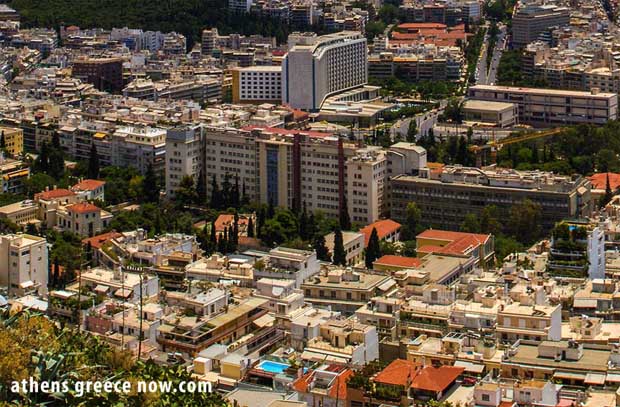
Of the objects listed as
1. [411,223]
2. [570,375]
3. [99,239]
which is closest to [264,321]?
[570,375]

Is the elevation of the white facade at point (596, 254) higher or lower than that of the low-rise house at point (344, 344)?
higher

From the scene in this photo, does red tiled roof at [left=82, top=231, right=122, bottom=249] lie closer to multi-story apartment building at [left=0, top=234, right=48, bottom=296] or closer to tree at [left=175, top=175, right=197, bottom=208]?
multi-story apartment building at [left=0, top=234, right=48, bottom=296]

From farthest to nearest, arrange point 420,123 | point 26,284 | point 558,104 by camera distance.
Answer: point 558,104 → point 420,123 → point 26,284

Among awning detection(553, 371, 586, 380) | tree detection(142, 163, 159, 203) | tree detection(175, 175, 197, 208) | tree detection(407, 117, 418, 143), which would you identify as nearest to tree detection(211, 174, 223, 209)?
tree detection(175, 175, 197, 208)

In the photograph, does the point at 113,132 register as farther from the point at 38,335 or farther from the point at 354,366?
the point at 38,335

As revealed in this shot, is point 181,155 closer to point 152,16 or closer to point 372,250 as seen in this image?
point 372,250

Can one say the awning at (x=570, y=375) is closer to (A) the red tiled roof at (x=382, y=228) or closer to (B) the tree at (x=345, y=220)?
(A) the red tiled roof at (x=382, y=228)

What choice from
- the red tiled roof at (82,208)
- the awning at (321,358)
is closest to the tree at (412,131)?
the red tiled roof at (82,208)
